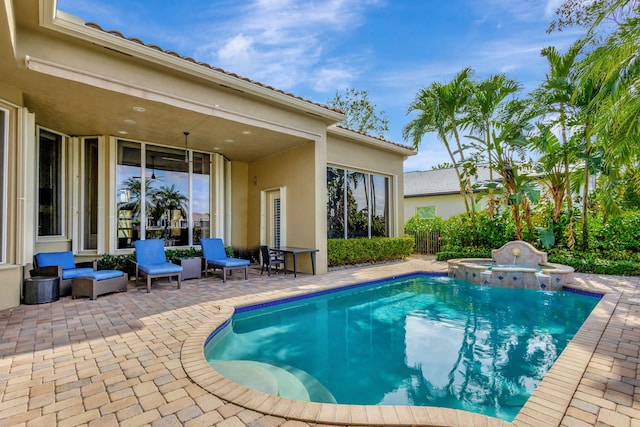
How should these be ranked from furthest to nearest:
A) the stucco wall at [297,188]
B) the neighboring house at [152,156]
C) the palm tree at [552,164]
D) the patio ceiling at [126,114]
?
the palm tree at [552,164] → the stucco wall at [297,188] → the neighboring house at [152,156] → the patio ceiling at [126,114]

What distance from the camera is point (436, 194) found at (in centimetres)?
2039

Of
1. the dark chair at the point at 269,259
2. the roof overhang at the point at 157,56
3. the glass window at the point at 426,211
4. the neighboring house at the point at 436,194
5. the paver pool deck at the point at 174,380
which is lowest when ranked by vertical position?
the paver pool deck at the point at 174,380

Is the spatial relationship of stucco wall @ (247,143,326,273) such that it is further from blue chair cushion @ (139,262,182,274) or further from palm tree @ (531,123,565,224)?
palm tree @ (531,123,565,224)

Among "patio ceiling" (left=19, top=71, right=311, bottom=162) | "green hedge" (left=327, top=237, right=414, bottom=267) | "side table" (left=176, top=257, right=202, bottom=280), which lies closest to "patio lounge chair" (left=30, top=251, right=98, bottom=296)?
"side table" (left=176, top=257, right=202, bottom=280)

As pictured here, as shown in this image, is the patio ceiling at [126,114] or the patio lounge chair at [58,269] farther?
the patio lounge chair at [58,269]

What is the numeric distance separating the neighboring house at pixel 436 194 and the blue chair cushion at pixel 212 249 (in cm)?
1452

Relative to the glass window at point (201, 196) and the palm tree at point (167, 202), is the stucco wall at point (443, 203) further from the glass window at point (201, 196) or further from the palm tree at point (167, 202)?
the palm tree at point (167, 202)

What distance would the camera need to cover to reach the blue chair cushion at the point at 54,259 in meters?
6.63

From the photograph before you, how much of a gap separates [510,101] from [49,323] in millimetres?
13730

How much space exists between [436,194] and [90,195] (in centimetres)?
1777

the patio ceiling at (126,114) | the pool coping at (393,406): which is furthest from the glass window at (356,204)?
the pool coping at (393,406)

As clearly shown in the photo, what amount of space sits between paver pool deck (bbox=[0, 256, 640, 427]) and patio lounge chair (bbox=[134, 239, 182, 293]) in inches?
57.5

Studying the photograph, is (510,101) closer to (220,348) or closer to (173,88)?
(173,88)

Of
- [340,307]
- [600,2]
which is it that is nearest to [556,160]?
[600,2]
